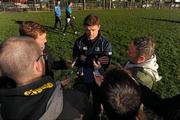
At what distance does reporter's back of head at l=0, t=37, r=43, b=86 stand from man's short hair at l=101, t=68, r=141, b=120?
581 mm

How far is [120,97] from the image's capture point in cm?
254

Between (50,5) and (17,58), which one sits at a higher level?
(17,58)

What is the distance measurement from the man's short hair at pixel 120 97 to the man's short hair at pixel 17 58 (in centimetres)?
62

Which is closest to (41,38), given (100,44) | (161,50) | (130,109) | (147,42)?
(100,44)

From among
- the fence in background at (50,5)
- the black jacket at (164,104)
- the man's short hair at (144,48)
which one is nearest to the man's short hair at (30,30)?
the man's short hair at (144,48)

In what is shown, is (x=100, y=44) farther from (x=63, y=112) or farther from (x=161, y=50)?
(x=161, y=50)

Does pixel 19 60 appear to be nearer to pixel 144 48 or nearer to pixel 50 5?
pixel 144 48

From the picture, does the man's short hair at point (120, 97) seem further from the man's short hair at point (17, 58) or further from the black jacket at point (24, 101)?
the man's short hair at point (17, 58)

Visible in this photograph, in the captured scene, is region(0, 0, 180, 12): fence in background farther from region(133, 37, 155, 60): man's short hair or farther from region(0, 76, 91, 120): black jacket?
region(0, 76, 91, 120): black jacket

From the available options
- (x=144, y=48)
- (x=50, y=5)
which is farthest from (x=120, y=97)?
(x=50, y=5)

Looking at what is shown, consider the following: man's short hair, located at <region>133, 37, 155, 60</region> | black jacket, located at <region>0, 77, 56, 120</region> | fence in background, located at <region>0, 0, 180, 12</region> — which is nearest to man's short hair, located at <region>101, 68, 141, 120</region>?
black jacket, located at <region>0, 77, 56, 120</region>

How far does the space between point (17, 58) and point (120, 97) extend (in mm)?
852

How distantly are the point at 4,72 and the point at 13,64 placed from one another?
0.12m

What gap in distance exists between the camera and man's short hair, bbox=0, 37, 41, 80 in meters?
2.57
